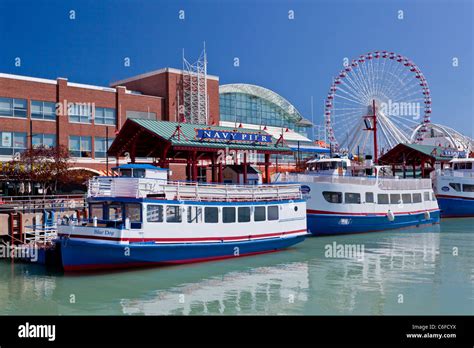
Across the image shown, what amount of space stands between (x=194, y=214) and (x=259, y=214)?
466 cm

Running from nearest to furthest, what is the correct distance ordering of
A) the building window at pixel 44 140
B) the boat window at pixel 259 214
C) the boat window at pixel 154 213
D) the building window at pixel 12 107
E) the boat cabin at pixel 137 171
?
the boat window at pixel 154 213 < the boat cabin at pixel 137 171 < the boat window at pixel 259 214 < the building window at pixel 12 107 < the building window at pixel 44 140

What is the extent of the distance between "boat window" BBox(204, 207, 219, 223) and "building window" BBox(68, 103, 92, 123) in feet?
109

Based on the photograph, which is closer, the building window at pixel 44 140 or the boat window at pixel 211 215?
the boat window at pixel 211 215

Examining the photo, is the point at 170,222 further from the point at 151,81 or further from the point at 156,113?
the point at 151,81

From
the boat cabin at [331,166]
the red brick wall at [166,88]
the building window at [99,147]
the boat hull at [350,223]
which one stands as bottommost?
the boat hull at [350,223]

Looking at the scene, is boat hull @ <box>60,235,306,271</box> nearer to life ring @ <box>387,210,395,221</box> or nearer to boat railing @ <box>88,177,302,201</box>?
boat railing @ <box>88,177,302,201</box>

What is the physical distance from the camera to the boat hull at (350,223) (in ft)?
119

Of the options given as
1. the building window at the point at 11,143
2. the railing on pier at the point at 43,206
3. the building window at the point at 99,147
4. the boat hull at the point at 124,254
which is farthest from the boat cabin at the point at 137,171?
the building window at the point at 99,147

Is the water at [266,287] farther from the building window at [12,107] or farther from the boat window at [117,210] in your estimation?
the building window at [12,107]

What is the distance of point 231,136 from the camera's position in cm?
3356

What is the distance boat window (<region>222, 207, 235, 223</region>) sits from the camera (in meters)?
26.7

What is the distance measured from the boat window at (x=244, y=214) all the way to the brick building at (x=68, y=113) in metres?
21.1

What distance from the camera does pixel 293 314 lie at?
54.4 ft
